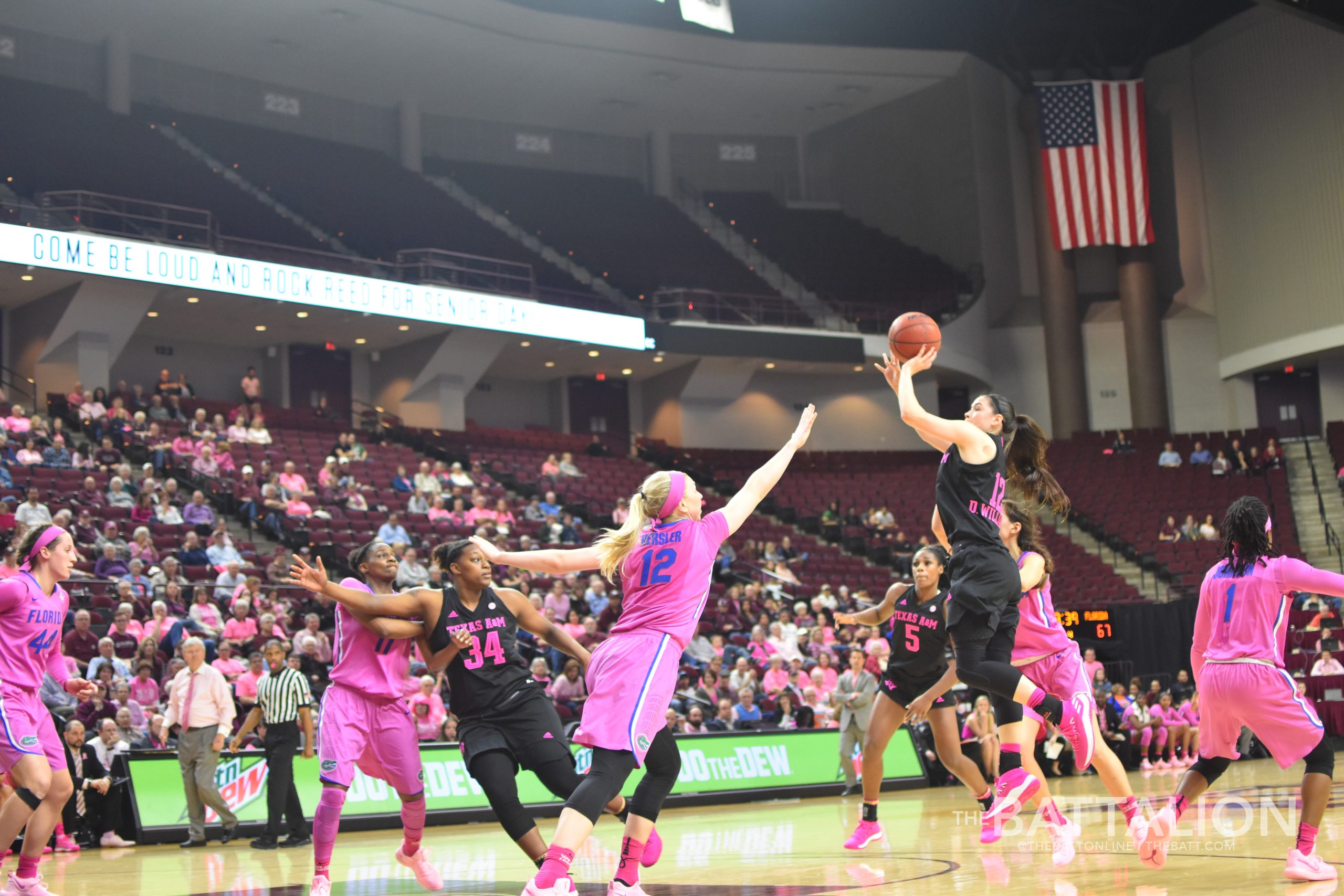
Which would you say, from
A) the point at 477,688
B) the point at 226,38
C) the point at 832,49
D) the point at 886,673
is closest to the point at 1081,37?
the point at 832,49

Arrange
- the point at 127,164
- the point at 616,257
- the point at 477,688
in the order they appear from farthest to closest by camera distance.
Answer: the point at 616,257 < the point at 127,164 < the point at 477,688

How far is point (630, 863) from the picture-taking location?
18.4 ft

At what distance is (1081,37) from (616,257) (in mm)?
13190

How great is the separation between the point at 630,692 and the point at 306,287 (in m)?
20.8

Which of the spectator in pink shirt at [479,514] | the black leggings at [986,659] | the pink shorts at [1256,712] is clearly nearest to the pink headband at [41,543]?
the black leggings at [986,659]

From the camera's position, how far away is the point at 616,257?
107ft

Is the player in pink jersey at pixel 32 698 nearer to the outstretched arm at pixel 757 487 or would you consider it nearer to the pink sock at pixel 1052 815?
the outstretched arm at pixel 757 487

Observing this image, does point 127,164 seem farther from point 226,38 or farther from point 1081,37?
point 1081,37

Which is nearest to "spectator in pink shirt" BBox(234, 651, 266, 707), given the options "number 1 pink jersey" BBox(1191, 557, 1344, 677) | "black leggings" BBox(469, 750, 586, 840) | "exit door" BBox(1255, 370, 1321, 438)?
"black leggings" BBox(469, 750, 586, 840)

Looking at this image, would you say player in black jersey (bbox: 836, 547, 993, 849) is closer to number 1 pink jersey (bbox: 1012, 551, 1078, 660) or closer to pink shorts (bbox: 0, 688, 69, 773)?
number 1 pink jersey (bbox: 1012, 551, 1078, 660)

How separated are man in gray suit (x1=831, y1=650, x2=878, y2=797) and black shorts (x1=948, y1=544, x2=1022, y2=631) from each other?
809 centimetres

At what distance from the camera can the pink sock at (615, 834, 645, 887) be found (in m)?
5.58

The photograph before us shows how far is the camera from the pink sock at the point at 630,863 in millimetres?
5578

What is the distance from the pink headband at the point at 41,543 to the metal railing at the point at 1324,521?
24.5 meters
